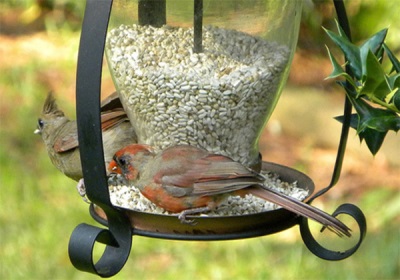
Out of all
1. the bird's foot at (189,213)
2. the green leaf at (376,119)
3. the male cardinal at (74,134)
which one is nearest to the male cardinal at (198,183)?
the bird's foot at (189,213)

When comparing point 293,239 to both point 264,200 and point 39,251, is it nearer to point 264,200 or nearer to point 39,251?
point 39,251

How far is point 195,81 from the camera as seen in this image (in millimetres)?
2766

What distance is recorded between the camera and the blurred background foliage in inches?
212

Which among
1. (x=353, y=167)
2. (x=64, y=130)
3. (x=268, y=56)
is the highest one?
(x=268, y=56)

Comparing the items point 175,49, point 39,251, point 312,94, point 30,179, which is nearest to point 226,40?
point 175,49

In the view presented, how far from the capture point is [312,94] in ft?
24.3

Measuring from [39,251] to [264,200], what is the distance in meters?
3.11

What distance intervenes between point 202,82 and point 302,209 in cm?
54

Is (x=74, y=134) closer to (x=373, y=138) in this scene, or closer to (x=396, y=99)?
(x=373, y=138)

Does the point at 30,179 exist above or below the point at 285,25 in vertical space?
below

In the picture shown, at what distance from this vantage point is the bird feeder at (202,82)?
255cm

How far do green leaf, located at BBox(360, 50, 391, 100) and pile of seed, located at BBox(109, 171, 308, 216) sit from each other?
632 mm

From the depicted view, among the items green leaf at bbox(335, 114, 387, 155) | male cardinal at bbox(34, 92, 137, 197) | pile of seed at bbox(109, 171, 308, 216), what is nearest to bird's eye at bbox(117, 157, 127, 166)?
pile of seed at bbox(109, 171, 308, 216)

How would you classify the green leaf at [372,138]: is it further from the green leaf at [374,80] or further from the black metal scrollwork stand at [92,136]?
the black metal scrollwork stand at [92,136]
